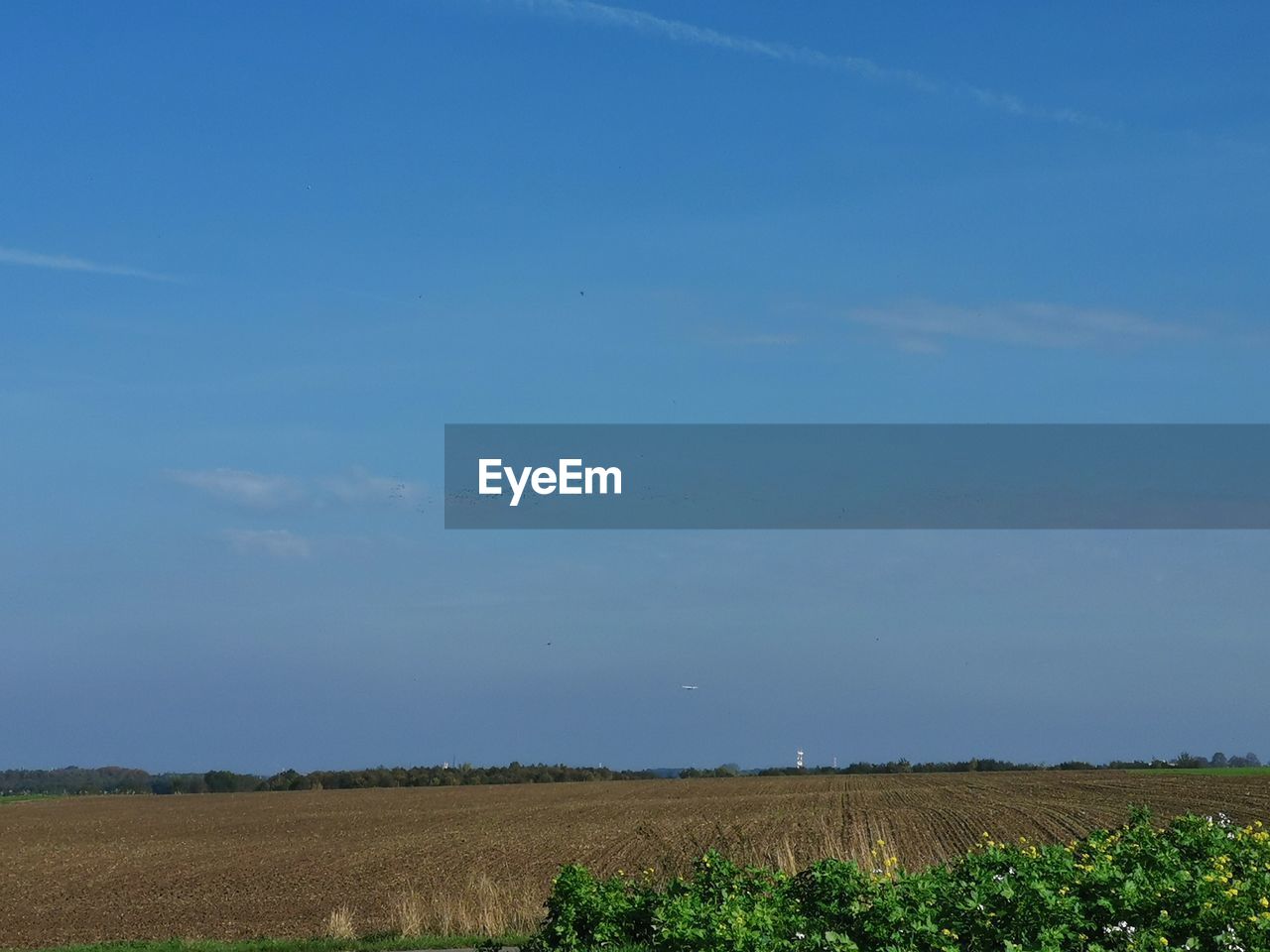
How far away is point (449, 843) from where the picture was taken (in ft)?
155

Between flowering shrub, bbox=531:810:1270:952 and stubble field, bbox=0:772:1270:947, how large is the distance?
7071mm

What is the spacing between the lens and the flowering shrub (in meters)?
11.6

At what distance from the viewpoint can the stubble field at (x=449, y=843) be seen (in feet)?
96.4

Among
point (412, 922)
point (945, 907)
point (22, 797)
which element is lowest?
point (412, 922)

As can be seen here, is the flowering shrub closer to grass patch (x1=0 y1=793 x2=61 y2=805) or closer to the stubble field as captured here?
the stubble field

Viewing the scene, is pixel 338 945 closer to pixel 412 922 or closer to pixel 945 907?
pixel 412 922

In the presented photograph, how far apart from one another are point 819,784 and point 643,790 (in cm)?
1126

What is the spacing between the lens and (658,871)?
32.5 meters

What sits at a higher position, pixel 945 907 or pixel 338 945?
pixel 945 907

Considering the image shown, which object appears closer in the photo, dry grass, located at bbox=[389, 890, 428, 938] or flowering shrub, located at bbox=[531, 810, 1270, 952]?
flowering shrub, located at bbox=[531, 810, 1270, 952]

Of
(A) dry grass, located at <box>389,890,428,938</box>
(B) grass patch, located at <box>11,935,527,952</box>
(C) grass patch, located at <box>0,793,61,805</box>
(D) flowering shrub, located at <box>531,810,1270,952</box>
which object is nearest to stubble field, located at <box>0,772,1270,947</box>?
(A) dry grass, located at <box>389,890,428,938</box>

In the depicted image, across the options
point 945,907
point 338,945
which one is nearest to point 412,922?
point 338,945

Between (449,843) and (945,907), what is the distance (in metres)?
37.0

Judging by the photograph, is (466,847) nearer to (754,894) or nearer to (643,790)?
(754,894)
